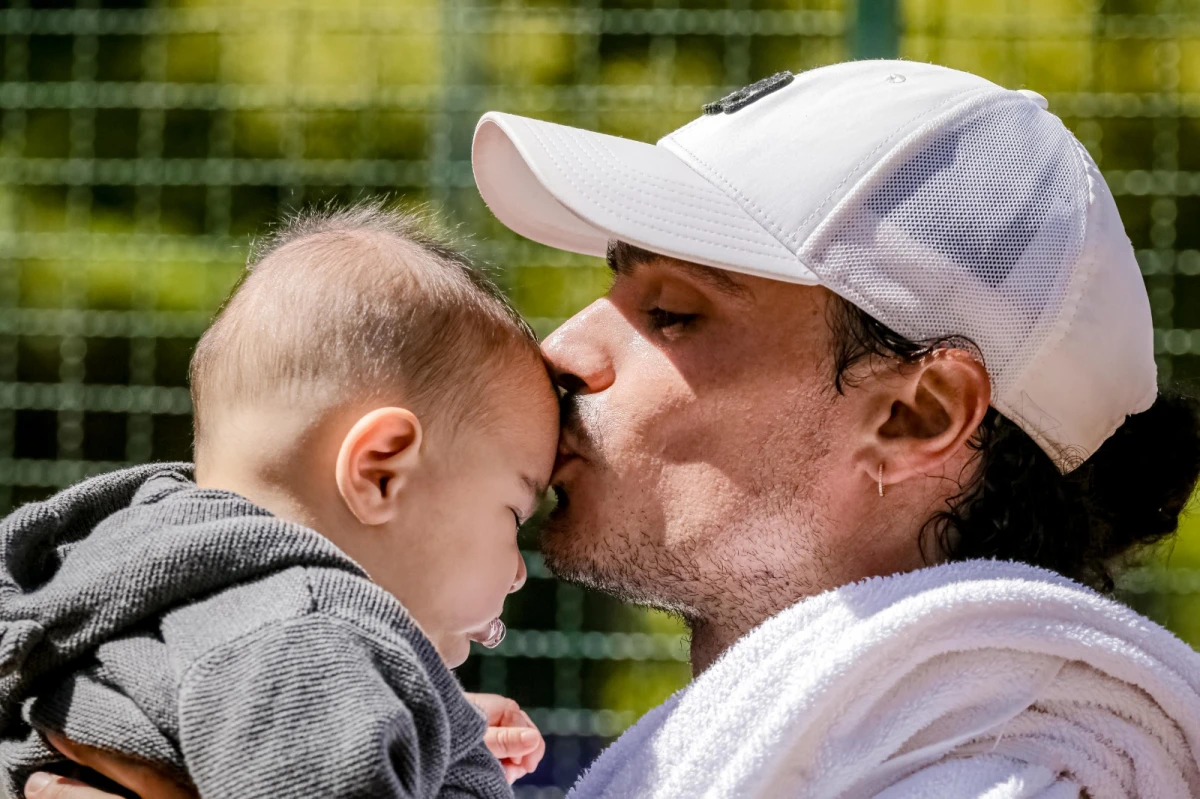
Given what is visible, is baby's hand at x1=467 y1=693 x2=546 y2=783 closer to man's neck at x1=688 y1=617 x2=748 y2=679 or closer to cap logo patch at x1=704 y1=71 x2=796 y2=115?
man's neck at x1=688 y1=617 x2=748 y2=679

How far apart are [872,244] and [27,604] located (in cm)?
96

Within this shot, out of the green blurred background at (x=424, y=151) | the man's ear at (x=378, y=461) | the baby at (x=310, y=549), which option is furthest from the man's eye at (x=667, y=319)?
the green blurred background at (x=424, y=151)

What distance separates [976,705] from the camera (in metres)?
1.57

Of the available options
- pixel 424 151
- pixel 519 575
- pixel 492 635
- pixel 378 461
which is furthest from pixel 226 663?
pixel 424 151

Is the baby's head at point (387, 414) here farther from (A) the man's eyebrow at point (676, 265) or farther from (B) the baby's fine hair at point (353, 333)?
(A) the man's eyebrow at point (676, 265)

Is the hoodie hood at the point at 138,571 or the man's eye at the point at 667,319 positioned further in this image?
the man's eye at the point at 667,319

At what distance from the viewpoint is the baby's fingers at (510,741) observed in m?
1.90

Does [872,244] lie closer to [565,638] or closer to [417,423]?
[417,423]

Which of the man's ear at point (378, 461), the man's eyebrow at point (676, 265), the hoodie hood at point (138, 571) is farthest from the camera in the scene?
the man's eyebrow at point (676, 265)

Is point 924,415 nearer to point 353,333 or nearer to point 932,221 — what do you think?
point 932,221

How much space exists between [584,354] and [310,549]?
58cm

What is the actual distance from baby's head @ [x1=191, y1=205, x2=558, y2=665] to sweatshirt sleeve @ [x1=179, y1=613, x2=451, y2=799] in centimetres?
30

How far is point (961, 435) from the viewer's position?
176 cm

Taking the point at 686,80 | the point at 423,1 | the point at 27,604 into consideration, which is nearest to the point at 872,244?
the point at 27,604
